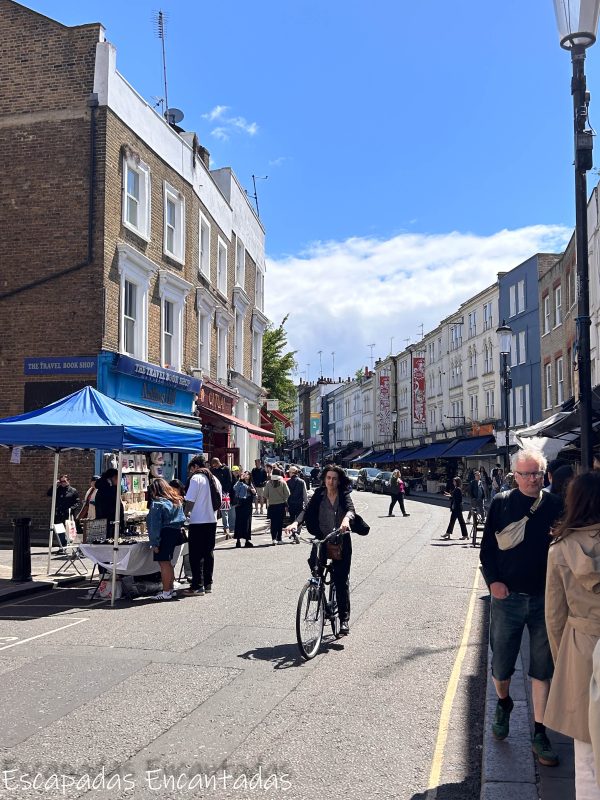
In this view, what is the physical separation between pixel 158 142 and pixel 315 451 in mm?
92847

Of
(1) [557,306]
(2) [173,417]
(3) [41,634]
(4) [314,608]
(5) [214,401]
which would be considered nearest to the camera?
(4) [314,608]

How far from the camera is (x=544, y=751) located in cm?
456

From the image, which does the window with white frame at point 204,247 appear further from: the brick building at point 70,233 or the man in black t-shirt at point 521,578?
the man in black t-shirt at point 521,578

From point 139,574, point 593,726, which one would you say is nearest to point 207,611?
point 139,574

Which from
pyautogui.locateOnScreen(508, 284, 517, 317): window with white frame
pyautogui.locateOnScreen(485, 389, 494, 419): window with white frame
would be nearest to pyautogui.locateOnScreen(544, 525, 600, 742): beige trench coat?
pyautogui.locateOnScreen(508, 284, 517, 317): window with white frame

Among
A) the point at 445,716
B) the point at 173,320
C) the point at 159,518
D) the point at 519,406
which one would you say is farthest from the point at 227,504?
the point at 519,406

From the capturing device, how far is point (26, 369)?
1823cm

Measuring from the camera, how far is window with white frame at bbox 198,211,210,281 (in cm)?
2592

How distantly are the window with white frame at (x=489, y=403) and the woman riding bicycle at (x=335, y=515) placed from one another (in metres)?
40.8

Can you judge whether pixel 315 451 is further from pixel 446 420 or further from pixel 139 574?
pixel 139 574

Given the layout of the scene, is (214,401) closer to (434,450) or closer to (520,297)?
(520,297)

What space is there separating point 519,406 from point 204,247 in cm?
2195

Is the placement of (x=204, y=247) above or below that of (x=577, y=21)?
above

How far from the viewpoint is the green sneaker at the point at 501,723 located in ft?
16.3
